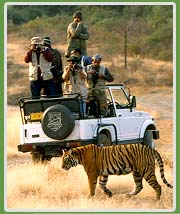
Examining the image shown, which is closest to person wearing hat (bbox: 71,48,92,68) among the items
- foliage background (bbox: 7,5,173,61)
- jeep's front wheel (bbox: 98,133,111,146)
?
jeep's front wheel (bbox: 98,133,111,146)

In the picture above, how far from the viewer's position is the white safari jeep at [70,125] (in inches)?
592

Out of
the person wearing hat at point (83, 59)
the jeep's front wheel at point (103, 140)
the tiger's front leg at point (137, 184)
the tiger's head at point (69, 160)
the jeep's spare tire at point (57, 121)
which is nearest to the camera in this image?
the tiger's head at point (69, 160)

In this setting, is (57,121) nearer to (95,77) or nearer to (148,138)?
(95,77)

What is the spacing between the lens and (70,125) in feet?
49.2

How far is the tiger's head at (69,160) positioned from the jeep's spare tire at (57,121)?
104 centimetres

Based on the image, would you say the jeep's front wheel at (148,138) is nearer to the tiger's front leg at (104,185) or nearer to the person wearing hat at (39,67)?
the person wearing hat at (39,67)

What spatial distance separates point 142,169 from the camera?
14.2m

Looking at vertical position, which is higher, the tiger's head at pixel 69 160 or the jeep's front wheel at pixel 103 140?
the jeep's front wheel at pixel 103 140

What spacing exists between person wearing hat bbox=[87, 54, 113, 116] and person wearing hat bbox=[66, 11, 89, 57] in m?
1.20

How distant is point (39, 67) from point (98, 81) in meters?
1.08

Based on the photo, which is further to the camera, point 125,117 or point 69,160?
point 125,117

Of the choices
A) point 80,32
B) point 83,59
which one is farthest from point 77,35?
point 83,59

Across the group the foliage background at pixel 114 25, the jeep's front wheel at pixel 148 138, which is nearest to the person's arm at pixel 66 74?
the jeep's front wheel at pixel 148 138

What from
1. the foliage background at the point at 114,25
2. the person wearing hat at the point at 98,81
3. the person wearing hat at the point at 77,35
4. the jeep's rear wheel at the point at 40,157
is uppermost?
the foliage background at the point at 114,25
